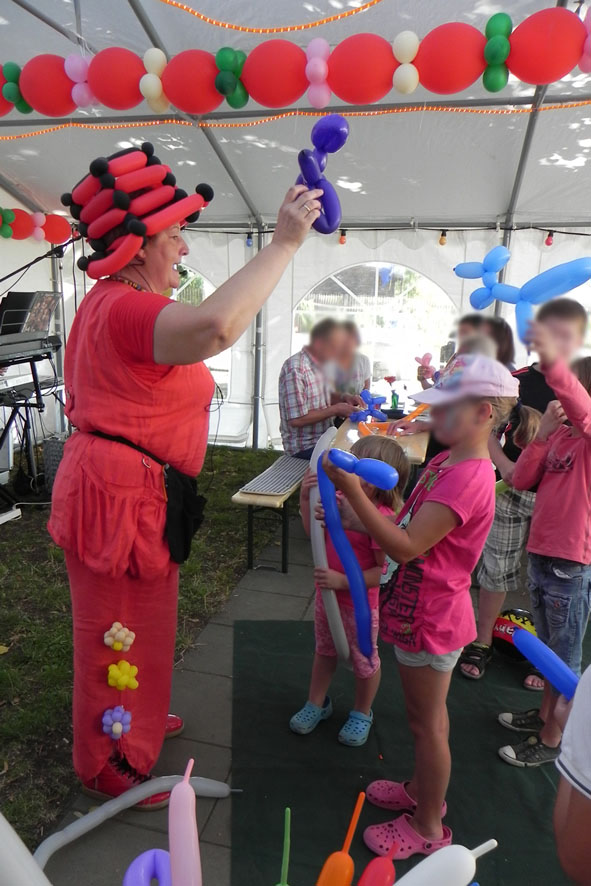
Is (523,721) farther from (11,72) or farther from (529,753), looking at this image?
(11,72)

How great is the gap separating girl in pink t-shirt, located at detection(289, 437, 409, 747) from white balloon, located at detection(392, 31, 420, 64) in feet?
9.10

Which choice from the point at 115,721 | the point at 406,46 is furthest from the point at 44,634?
the point at 406,46

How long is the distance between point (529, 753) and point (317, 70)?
3.75m

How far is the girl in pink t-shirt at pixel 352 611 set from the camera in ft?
6.42

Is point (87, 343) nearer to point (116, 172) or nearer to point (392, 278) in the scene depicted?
point (116, 172)

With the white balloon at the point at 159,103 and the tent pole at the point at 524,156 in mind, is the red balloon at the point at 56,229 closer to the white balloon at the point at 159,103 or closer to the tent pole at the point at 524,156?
the white balloon at the point at 159,103

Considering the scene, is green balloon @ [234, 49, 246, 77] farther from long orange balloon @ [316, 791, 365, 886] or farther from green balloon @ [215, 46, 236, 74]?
long orange balloon @ [316, 791, 365, 886]

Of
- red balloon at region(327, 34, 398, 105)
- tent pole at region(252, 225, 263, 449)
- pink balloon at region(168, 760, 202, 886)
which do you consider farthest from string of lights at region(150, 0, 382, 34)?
pink balloon at region(168, 760, 202, 886)

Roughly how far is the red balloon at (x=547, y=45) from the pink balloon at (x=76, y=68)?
2.64 m

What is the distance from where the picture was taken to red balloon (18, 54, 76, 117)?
3.99 metres

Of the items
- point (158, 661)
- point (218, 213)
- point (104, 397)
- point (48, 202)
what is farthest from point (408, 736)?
point (48, 202)

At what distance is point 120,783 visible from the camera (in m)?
2.02

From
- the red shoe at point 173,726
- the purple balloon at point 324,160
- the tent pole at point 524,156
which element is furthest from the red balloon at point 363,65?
the red shoe at point 173,726

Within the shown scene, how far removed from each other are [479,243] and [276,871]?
19.1 feet
